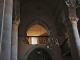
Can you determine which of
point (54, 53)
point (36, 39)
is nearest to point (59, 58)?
point (54, 53)

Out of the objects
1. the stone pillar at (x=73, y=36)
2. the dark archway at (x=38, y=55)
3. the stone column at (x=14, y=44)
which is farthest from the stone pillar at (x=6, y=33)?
the dark archway at (x=38, y=55)

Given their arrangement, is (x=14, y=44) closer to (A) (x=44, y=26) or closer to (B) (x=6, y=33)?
(B) (x=6, y=33)

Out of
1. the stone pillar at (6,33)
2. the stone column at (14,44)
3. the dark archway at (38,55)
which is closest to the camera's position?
the stone pillar at (6,33)

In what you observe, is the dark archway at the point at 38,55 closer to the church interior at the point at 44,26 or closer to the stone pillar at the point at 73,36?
the church interior at the point at 44,26

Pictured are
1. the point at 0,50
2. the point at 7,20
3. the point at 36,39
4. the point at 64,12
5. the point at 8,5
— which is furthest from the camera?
the point at 36,39

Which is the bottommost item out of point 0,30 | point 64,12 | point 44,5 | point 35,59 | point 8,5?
→ point 35,59

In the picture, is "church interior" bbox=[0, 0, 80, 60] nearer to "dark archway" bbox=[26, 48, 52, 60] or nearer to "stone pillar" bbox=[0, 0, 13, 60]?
"dark archway" bbox=[26, 48, 52, 60]

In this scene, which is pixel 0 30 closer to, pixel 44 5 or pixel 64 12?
pixel 64 12

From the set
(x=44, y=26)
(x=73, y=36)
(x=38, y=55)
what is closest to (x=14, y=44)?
(x=73, y=36)

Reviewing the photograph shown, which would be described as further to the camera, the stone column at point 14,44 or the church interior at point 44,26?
the church interior at point 44,26

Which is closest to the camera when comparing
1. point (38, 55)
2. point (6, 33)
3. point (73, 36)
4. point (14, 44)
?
point (6, 33)

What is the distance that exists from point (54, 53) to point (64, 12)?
5.25m

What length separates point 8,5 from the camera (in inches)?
238

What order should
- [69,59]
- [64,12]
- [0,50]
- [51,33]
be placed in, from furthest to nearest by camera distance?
[51,33] < [69,59] < [64,12] < [0,50]
